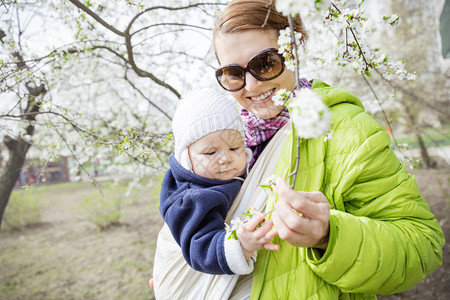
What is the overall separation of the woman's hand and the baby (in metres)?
0.15

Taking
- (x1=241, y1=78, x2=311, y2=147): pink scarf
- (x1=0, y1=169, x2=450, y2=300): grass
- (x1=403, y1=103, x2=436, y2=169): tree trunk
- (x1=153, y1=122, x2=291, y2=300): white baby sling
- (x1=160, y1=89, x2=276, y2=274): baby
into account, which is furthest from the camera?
(x1=403, y1=103, x2=436, y2=169): tree trunk

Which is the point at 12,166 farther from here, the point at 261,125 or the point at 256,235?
the point at 256,235

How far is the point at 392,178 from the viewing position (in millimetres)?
1052

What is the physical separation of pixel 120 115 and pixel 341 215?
524 centimetres

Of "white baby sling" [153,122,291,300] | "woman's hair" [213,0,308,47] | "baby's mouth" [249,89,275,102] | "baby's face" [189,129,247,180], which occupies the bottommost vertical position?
"white baby sling" [153,122,291,300]

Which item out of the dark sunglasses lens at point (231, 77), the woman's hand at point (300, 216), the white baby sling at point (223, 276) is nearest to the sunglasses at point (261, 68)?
the dark sunglasses lens at point (231, 77)

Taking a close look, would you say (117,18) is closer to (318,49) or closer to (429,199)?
(318,49)

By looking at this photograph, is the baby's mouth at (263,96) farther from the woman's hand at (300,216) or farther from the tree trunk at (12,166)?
the tree trunk at (12,166)

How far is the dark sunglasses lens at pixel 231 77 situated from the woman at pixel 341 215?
0.08 m

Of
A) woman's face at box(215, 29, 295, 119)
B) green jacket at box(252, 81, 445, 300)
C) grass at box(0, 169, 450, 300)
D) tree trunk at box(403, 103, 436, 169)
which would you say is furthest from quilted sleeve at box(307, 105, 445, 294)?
tree trunk at box(403, 103, 436, 169)

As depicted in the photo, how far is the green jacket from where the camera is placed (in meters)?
0.95

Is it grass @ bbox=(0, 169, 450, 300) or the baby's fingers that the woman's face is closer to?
the baby's fingers

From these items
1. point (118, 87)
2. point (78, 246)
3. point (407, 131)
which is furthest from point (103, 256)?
point (407, 131)

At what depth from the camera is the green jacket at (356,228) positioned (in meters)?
0.95
